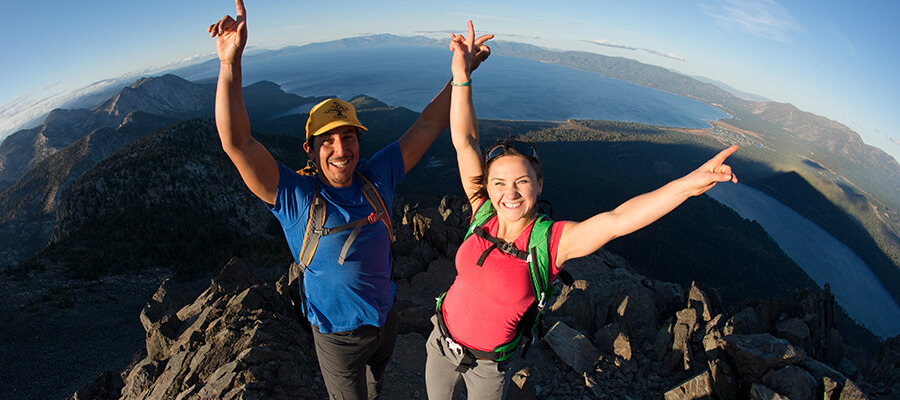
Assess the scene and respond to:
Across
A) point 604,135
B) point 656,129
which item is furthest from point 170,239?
point 656,129

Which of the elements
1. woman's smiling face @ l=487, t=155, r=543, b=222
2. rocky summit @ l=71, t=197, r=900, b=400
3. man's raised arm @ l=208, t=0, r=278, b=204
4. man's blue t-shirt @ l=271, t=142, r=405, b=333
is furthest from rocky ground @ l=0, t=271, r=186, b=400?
woman's smiling face @ l=487, t=155, r=543, b=222

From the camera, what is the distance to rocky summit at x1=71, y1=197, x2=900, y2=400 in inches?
238

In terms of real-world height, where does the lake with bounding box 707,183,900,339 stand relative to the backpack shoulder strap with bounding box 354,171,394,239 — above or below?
below

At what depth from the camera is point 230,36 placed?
289 centimetres

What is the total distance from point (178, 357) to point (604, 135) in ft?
518

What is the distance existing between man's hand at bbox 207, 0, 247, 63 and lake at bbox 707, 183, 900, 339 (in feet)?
385

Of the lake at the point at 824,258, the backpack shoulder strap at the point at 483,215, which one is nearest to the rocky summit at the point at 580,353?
the backpack shoulder strap at the point at 483,215

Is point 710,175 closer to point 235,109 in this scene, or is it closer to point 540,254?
point 540,254

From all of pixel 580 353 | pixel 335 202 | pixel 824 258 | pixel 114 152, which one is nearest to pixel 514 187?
pixel 335 202

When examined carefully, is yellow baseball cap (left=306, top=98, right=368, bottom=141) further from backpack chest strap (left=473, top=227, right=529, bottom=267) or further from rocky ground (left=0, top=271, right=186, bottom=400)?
rocky ground (left=0, top=271, right=186, bottom=400)

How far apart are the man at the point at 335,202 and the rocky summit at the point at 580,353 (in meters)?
2.27

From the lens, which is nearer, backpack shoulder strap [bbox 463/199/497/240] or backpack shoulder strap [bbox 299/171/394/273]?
backpack shoulder strap [bbox 299/171/394/273]

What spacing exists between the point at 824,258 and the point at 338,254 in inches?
5750

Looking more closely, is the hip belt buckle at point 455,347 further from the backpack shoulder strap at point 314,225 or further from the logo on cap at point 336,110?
the logo on cap at point 336,110
